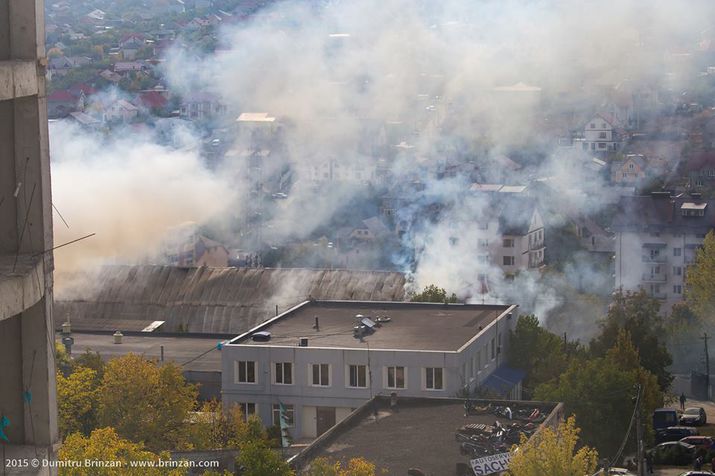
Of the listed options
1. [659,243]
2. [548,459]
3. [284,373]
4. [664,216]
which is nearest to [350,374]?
[284,373]

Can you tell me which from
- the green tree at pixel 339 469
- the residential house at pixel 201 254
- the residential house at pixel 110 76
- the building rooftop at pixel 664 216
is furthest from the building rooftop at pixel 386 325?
the residential house at pixel 110 76

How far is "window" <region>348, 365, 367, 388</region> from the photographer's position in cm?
2325

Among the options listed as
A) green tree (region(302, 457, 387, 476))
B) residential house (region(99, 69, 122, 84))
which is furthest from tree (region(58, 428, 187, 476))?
residential house (region(99, 69, 122, 84))

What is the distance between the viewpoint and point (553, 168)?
62094 millimetres

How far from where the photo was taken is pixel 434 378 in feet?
75.5

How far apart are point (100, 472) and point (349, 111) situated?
172 feet

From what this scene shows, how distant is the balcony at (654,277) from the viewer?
46.2m

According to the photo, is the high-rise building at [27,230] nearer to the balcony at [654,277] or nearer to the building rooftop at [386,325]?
the building rooftop at [386,325]

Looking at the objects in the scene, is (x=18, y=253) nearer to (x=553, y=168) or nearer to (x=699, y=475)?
(x=699, y=475)

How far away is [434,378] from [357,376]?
1.15m

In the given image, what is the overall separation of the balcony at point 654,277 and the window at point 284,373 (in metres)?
24.6

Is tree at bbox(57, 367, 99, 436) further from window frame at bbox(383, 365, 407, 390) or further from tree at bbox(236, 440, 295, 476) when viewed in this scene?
tree at bbox(236, 440, 295, 476)

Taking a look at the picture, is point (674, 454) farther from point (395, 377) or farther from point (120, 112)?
point (120, 112)

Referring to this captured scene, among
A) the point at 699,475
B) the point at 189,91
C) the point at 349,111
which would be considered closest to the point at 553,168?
the point at 349,111
